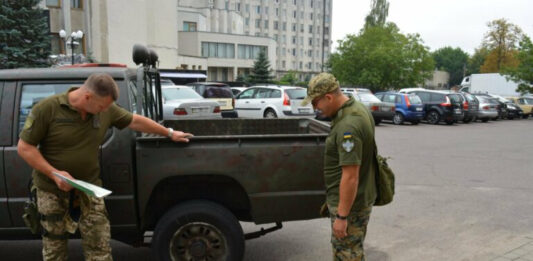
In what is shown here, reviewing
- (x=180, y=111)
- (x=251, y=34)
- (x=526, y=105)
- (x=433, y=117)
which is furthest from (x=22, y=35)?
(x=251, y=34)

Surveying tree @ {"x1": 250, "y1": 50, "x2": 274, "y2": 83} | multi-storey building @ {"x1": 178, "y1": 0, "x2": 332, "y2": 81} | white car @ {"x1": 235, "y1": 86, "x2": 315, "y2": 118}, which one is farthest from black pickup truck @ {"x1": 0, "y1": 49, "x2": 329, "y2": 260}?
tree @ {"x1": 250, "y1": 50, "x2": 274, "y2": 83}

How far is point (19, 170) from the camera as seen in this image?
133 inches

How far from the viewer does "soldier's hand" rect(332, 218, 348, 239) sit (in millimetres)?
2838

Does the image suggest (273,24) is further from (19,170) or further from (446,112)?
(19,170)

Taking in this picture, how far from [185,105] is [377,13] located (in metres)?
68.6

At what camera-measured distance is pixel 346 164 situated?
2693 millimetres

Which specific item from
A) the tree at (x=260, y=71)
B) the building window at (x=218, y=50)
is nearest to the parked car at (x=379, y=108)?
the tree at (x=260, y=71)

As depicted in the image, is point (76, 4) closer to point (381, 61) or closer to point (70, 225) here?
point (381, 61)

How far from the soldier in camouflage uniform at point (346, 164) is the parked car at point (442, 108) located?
19.3 meters

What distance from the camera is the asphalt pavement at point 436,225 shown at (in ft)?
14.8

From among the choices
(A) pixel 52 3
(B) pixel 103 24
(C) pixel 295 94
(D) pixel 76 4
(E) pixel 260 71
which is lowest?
(C) pixel 295 94

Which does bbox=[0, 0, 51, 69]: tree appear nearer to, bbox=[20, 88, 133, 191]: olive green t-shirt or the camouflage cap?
bbox=[20, 88, 133, 191]: olive green t-shirt

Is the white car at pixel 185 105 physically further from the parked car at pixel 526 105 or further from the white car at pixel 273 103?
the parked car at pixel 526 105

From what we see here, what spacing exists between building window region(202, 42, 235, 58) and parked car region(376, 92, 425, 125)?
162 feet
